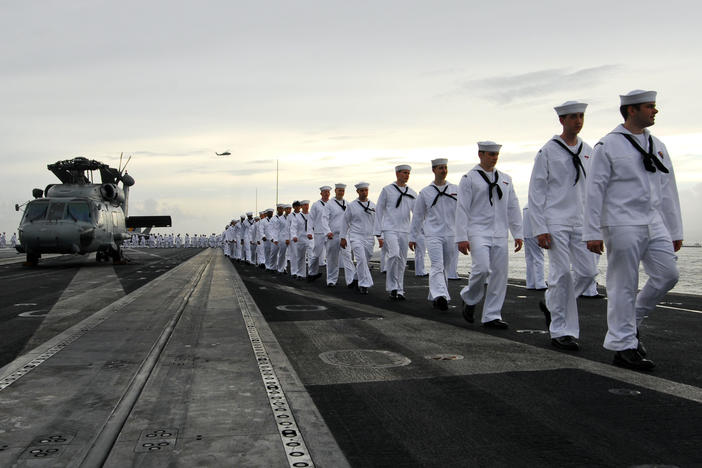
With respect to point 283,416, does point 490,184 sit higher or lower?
higher

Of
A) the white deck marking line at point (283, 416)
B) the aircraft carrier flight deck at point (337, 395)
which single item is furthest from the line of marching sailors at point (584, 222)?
the white deck marking line at point (283, 416)

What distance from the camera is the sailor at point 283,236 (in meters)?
22.3

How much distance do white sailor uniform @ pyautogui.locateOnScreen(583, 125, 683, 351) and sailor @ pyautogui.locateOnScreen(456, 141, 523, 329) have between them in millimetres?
2383

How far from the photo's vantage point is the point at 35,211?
2216 centimetres

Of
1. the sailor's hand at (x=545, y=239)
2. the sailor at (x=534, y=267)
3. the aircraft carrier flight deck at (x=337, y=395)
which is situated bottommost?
the aircraft carrier flight deck at (x=337, y=395)

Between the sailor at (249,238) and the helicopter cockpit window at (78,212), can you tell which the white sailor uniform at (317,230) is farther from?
the sailor at (249,238)

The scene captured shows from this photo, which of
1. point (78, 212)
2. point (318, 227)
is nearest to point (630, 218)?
point (318, 227)

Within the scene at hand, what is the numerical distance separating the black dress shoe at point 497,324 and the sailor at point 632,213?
76.2 inches

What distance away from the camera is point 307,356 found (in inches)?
213

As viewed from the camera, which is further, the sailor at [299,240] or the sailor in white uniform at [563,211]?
the sailor at [299,240]

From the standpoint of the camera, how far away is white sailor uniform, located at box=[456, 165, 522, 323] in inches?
306

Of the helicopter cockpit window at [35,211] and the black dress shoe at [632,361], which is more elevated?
the helicopter cockpit window at [35,211]

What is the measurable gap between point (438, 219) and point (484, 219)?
2561 millimetres

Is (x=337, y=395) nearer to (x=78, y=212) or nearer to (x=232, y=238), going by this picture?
(x=78, y=212)
